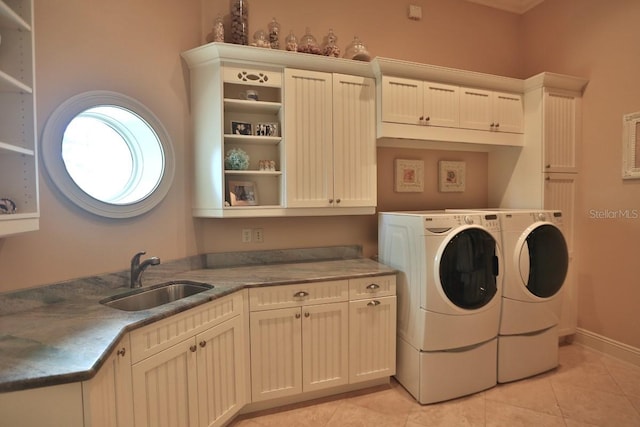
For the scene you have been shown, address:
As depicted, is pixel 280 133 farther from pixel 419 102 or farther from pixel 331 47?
pixel 419 102

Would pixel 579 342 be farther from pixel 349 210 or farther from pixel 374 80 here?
pixel 374 80

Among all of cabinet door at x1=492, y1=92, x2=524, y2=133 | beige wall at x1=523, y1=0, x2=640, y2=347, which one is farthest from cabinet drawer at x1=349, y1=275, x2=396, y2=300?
beige wall at x1=523, y1=0, x2=640, y2=347

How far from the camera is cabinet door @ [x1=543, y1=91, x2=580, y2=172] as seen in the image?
2.60m

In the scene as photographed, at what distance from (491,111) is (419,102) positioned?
73cm

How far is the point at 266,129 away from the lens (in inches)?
87.8

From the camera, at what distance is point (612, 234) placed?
2516 millimetres

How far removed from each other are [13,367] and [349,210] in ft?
6.32

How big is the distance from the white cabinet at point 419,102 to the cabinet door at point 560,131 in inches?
31.9

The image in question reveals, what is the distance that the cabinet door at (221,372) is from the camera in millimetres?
1621

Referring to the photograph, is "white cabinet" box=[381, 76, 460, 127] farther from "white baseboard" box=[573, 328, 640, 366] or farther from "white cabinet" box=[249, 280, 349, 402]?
"white baseboard" box=[573, 328, 640, 366]

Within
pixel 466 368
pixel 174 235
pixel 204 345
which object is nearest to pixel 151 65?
pixel 174 235

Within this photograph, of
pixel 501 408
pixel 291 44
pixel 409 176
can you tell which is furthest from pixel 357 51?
pixel 501 408

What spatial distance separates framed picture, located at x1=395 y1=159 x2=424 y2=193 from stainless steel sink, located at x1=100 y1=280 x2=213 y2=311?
184 centimetres

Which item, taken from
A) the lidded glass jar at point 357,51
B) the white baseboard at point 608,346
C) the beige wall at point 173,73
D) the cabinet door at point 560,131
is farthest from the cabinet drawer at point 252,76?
the white baseboard at point 608,346
